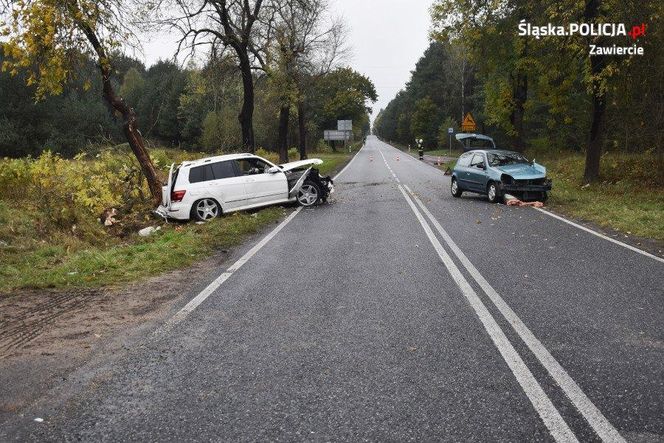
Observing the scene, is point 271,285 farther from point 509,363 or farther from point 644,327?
point 644,327

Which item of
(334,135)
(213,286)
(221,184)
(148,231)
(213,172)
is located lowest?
(213,286)

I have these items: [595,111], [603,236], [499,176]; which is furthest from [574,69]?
[603,236]

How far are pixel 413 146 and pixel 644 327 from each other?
97365 mm

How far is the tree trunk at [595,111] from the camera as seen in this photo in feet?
51.7

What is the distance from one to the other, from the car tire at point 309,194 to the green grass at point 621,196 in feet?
21.9

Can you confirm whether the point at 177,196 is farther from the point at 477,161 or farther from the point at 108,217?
the point at 477,161

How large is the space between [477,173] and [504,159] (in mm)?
933

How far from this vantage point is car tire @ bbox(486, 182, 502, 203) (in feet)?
48.5

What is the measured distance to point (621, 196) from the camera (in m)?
14.8

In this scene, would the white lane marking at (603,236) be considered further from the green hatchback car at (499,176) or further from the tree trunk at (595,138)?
the tree trunk at (595,138)

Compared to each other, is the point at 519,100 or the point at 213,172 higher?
the point at 519,100

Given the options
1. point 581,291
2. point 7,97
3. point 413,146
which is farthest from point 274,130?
point 581,291

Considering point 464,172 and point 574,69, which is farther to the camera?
point 574,69

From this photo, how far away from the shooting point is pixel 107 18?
11.4 meters
